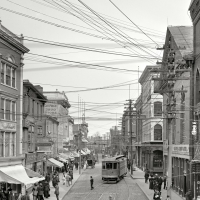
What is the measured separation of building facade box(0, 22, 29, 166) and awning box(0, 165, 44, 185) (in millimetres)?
930

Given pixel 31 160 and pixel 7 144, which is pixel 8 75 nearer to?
pixel 7 144

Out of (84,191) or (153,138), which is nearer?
(84,191)

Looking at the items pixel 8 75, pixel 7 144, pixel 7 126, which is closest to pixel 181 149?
pixel 7 144

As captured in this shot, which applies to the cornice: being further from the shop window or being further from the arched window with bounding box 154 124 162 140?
the arched window with bounding box 154 124 162 140

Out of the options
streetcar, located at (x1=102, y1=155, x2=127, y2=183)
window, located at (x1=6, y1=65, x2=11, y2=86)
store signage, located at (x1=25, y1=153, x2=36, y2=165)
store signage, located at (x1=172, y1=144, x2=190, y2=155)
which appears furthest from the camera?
streetcar, located at (x1=102, y1=155, x2=127, y2=183)

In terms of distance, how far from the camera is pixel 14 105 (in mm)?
34344

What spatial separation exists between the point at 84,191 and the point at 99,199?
6025 mm

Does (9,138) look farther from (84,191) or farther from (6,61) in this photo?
(84,191)

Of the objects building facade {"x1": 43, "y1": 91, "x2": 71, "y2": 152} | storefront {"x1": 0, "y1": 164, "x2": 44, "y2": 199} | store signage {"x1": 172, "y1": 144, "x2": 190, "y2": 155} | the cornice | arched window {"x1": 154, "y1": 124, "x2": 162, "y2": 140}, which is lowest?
storefront {"x1": 0, "y1": 164, "x2": 44, "y2": 199}

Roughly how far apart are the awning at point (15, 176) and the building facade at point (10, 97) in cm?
93

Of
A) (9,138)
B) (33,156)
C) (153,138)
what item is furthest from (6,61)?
(153,138)

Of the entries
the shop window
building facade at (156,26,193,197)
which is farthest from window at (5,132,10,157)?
the shop window

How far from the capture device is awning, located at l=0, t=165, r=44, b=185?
27250mm

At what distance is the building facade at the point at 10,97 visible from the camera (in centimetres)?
3158
